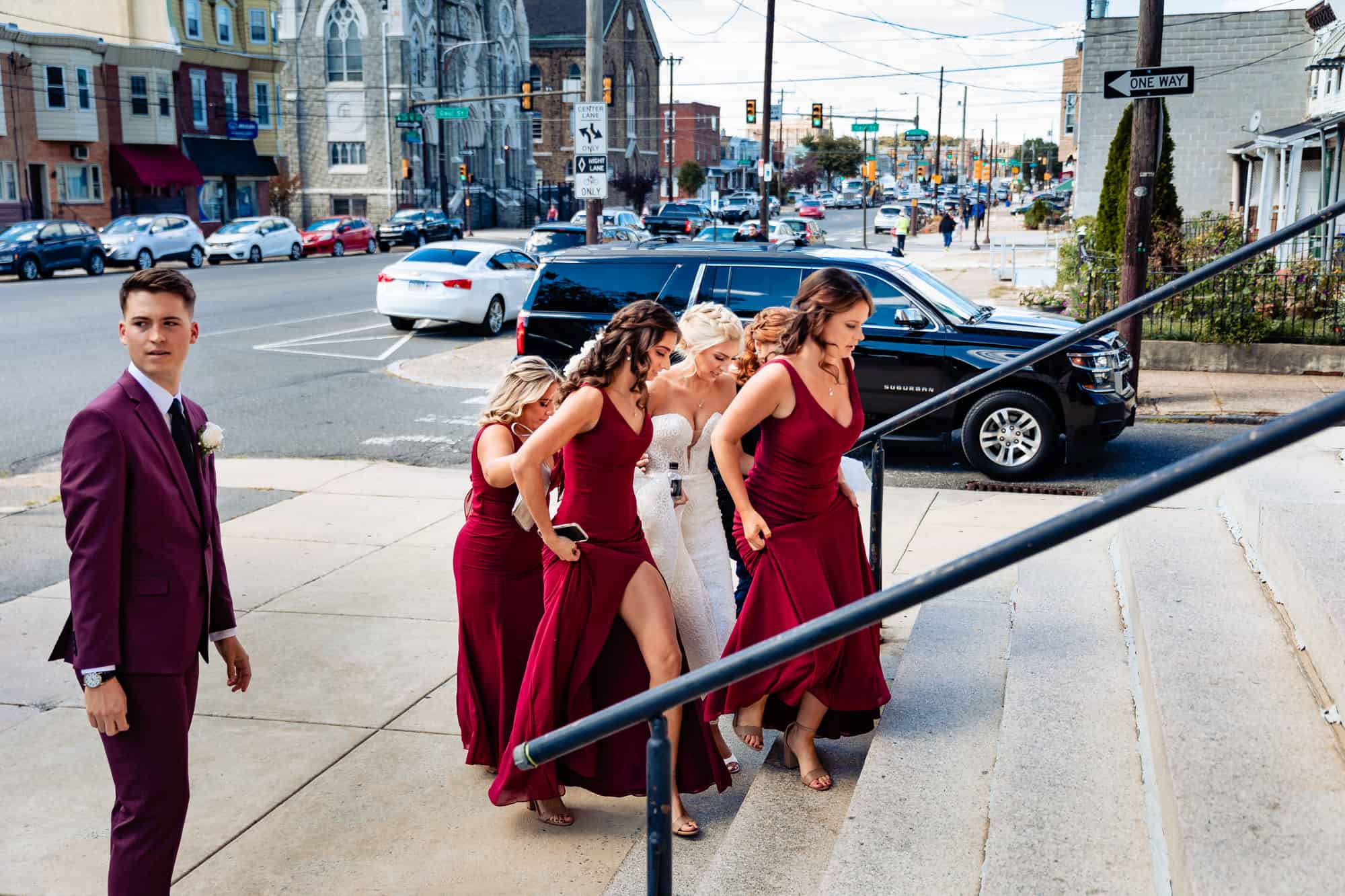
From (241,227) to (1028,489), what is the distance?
120ft

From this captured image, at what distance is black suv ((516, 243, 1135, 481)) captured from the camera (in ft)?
33.9

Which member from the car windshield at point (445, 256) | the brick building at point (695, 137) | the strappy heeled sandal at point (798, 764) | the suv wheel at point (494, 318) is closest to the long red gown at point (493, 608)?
the strappy heeled sandal at point (798, 764)

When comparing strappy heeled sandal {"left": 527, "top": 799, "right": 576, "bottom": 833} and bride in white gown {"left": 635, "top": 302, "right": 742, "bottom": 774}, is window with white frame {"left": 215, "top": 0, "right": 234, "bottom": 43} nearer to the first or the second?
bride in white gown {"left": 635, "top": 302, "right": 742, "bottom": 774}

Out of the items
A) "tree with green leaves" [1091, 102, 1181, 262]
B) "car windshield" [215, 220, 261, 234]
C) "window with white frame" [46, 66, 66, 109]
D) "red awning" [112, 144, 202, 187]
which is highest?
"window with white frame" [46, 66, 66, 109]

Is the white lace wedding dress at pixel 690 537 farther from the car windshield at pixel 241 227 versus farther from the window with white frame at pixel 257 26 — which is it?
the window with white frame at pixel 257 26

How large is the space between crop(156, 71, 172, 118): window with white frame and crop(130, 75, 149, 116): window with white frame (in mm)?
506

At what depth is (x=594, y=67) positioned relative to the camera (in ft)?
Result: 61.6

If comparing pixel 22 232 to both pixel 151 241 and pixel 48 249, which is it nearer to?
pixel 48 249

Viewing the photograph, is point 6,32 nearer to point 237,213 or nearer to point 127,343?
point 237,213

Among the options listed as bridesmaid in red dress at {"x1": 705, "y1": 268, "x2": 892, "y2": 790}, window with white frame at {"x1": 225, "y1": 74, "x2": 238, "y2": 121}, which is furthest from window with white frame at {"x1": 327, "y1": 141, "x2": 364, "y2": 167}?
bridesmaid in red dress at {"x1": 705, "y1": 268, "x2": 892, "y2": 790}

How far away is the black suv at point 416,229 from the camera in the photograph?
48.9m

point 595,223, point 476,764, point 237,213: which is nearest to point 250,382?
point 595,223

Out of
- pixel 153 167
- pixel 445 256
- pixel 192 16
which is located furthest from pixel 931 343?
pixel 192 16

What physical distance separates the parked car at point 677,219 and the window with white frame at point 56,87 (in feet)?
75.7
